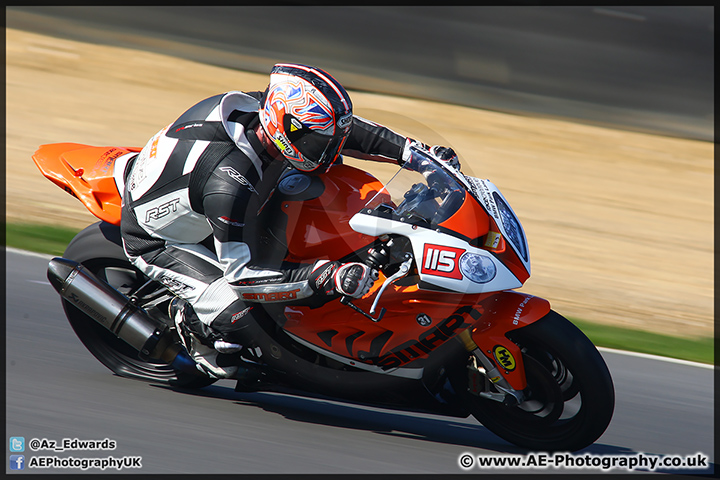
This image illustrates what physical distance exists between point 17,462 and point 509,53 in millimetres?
8730

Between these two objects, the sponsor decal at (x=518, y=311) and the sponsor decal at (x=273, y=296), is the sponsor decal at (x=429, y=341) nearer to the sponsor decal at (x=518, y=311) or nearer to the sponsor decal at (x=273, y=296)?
the sponsor decal at (x=518, y=311)

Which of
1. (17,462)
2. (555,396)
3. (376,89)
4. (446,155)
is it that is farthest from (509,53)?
(17,462)

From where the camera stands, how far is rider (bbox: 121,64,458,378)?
3.41m

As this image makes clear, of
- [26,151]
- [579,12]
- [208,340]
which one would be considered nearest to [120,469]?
[208,340]

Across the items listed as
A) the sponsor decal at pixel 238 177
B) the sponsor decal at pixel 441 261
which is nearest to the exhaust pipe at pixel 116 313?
the sponsor decal at pixel 238 177

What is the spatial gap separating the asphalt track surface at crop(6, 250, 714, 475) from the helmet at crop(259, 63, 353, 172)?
1385 mm

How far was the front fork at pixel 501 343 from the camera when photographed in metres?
3.50

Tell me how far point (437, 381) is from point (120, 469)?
1.53 meters

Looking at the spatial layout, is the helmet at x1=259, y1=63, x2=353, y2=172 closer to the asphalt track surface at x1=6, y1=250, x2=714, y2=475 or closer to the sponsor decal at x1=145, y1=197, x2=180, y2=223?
the sponsor decal at x1=145, y1=197, x2=180, y2=223

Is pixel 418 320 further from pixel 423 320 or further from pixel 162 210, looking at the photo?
pixel 162 210

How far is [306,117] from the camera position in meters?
3.38

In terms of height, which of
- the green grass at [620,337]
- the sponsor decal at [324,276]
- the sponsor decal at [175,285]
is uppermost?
the sponsor decal at [324,276]

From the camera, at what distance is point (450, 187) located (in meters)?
3.52

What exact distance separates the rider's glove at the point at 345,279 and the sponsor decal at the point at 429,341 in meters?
0.46
